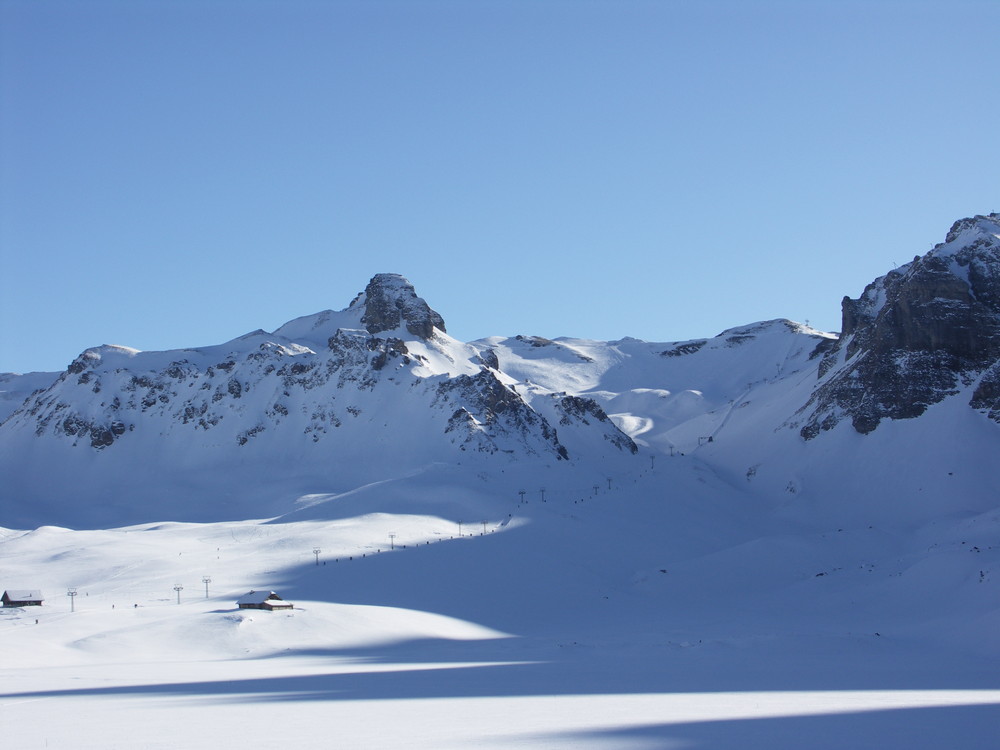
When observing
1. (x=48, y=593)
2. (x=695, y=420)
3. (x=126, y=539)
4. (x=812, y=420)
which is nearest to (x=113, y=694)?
(x=48, y=593)

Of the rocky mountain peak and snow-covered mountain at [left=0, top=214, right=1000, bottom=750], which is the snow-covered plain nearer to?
snow-covered mountain at [left=0, top=214, right=1000, bottom=750]

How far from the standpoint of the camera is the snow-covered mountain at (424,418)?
4771 inches

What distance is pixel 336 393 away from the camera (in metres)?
150

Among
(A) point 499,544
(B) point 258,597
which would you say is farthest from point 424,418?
(B) point 258,597

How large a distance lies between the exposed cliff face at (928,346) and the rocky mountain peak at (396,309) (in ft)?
211

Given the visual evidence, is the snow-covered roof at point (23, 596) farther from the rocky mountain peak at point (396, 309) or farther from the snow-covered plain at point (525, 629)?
the rocky mountain peak at point (396, 309)

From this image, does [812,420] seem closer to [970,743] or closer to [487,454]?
[487,454]

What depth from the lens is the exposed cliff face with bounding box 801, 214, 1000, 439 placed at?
120375 mm

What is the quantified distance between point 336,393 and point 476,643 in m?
91.1

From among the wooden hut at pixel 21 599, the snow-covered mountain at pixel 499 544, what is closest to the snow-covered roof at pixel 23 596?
the wooden hut at pixel 21 599

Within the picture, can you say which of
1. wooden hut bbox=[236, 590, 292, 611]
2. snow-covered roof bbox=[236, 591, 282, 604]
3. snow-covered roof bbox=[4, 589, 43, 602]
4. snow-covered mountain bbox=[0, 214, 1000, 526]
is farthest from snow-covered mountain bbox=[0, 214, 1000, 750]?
snow-covered roof bbox=[4, 589, 43, 602]

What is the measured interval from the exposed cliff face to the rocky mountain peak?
64.4m

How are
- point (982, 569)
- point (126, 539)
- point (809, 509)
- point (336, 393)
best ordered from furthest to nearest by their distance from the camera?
point (336, 393), point (809, 509), point (126, 539), point (982, 569)

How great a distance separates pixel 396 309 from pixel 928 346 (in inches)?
3269
